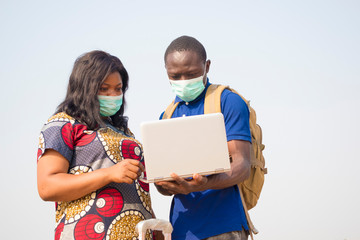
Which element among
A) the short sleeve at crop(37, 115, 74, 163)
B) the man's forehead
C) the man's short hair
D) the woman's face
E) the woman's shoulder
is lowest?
the short sleeve at crop(37, 115, 74, 163)

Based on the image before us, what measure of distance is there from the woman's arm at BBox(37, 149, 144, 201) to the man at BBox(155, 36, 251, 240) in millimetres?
242

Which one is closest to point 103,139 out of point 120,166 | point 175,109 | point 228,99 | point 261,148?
point 120,166

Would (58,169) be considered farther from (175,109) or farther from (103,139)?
(175,109)

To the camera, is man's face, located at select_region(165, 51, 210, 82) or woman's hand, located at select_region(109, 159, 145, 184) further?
man's face, located at select_region(165, 51, 210, 82)

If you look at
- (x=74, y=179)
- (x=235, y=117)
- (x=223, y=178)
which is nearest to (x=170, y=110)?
(x=235, y=117)

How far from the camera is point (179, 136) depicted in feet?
10.8

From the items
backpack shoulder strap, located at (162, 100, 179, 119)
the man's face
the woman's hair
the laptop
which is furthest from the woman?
the man's face

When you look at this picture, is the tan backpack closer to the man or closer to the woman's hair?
the man

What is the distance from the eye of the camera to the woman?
3.47m

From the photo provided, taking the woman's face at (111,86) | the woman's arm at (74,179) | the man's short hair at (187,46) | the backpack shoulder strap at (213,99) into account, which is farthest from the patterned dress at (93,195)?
the man's short hair at (187,46)

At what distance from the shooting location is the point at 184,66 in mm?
3922

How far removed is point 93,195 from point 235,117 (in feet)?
3.95

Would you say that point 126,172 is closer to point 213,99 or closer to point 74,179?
point 74,179

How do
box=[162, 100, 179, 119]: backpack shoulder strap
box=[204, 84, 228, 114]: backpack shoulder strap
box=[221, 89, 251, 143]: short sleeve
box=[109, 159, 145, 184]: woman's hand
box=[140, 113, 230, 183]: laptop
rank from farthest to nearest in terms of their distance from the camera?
box=[162, 100, 179, 119]: backpack shoulder strap, box=[204, 84, 228, 114]: backpack shoulder strap, box=[221, 89, 251, 143]: short sleeve, box=[109, 159, 145, 184]: woman's hand, box=[140, 113, 230, 183]: laptop
